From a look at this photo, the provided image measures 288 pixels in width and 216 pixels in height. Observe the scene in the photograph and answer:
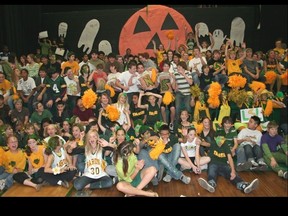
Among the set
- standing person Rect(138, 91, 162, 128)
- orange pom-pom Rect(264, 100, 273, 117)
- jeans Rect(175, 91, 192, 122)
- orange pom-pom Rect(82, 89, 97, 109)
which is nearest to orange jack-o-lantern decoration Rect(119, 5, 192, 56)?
jeans Rect(175, 91, 192, 122)

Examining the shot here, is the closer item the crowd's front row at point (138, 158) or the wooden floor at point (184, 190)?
the wooden floor at point (184, 190)

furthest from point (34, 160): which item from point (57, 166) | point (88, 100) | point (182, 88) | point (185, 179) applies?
point (182, 88)

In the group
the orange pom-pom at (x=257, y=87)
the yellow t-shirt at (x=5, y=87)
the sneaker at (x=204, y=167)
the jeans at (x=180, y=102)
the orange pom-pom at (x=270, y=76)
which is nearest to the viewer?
the sneaker at (x=204, y=167)

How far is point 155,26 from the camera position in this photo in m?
11.4

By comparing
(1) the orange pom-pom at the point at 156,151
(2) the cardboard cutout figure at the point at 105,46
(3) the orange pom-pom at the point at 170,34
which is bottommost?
Result: (1) the orange pom-pom at the point at 156,151

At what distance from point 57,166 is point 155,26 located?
716 centimetres

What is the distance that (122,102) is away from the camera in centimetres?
675

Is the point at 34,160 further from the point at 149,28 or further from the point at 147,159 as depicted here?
the point at 149,28

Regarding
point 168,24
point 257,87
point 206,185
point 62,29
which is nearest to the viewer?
point 206,185

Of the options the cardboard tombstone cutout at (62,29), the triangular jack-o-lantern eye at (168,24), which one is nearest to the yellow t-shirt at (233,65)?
the triangular jack-o-lantern eye at (168,24)

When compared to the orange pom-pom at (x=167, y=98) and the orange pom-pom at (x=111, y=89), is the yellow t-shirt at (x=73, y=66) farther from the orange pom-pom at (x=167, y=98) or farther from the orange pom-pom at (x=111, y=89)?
the orange pom-pom at (x=167, y=98)

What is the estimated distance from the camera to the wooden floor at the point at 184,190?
504 centimetres

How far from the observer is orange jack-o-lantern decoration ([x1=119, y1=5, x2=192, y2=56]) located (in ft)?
37.3

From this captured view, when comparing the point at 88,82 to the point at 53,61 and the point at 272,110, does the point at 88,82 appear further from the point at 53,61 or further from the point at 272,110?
the point at 272,110
